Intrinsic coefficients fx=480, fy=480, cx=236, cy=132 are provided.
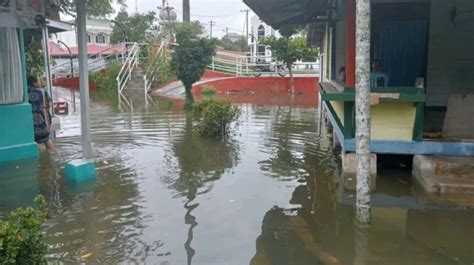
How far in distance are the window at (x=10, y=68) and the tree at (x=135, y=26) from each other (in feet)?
87.3

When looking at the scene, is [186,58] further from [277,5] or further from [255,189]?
[255,189]

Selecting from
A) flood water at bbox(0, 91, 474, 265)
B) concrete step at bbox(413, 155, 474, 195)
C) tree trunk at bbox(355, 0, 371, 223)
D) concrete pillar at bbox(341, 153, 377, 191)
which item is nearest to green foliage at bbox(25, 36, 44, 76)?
flood water at bbox(0, 91, 474, 265)

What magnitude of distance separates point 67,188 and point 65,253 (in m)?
2.42

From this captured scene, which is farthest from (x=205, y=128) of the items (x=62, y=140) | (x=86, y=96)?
(x=86, y=96)

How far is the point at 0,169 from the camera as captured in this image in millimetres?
7820

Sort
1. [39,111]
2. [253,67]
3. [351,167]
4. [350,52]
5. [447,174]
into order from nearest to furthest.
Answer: [447,174]
[351,167]
[350,52]
[39,111]
[253,67]

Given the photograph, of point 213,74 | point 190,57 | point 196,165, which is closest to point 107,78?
point 213,74

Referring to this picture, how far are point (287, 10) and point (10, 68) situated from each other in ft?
20.7

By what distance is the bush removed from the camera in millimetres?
10609

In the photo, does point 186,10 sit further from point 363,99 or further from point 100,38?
point 363,99

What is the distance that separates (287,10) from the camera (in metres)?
11.5

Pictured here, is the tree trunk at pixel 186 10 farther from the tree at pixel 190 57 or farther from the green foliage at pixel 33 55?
the green foliage at pixel 33 55

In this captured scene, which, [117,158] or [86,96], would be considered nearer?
[86,96]

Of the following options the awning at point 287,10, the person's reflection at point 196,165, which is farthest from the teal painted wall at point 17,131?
the awning at point 287,10
